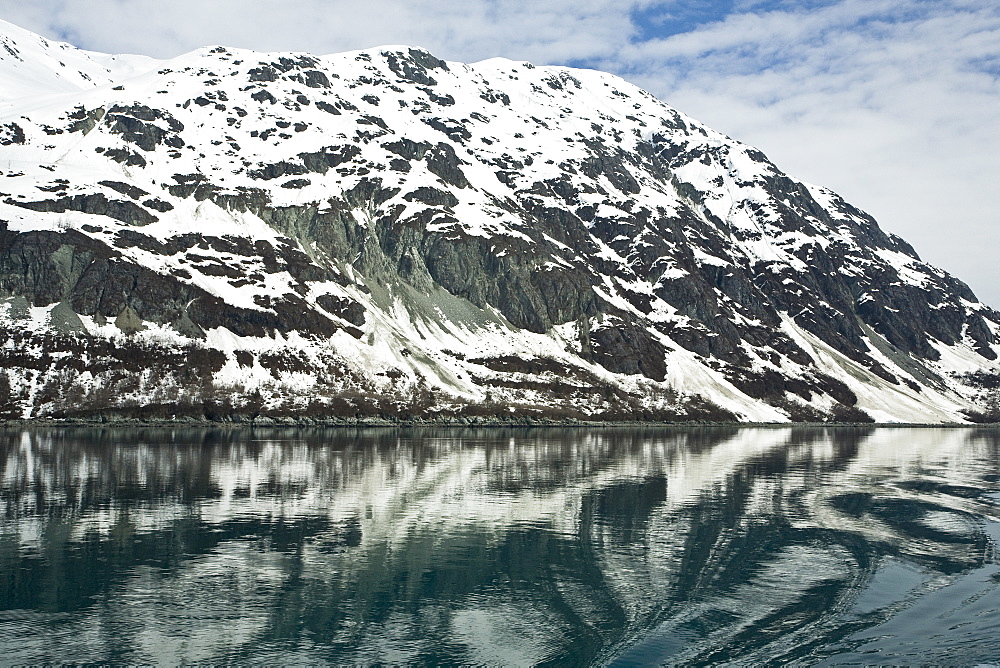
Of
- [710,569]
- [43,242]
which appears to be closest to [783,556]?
[710,569]

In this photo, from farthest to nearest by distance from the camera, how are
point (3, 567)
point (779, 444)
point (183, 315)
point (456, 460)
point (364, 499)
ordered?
point (183, 315), point (779, 444), point (456, 460), point (364, 499), point (3, 567)

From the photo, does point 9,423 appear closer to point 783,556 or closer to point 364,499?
point 364,499

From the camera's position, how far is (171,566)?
42125mm

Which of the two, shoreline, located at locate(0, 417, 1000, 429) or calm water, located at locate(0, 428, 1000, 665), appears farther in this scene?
shoreline, located at locate(0, 417, 1000, 429)

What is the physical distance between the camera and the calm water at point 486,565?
31391 mm

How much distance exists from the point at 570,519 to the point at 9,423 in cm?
12512

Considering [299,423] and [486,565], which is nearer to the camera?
[486,565]

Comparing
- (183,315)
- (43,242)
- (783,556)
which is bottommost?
(783,556)

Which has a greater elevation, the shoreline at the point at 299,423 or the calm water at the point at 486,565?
the shoreline at the point at 299,423

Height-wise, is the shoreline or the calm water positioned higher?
the shoreline

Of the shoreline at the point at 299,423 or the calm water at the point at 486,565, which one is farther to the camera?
the shoreline at the point at 299,423

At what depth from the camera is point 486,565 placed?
43625 millimetres

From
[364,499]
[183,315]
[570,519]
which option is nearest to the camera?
[570,519]

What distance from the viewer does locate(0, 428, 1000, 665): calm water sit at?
3139 cm
